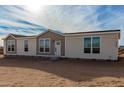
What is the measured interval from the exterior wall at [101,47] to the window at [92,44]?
268mm

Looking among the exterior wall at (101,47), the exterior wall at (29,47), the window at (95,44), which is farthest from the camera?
the exterior wall at (29,47)

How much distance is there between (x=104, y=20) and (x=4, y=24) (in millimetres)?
7751

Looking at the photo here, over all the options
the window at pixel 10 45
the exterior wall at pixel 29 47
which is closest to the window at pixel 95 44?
the exterior wall at pixel 29 47

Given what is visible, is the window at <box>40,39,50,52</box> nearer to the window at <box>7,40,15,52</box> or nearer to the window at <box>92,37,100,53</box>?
the window at <box>7,40,15,52</box>

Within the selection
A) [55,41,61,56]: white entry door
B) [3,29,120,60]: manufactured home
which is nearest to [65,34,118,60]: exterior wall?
[3,29,120,60]: manufactured home

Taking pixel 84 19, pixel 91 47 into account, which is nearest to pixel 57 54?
pixel 91 47

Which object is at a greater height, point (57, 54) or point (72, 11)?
point (72, 11)

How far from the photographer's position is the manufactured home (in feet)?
46.2

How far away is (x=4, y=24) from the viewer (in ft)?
47.5

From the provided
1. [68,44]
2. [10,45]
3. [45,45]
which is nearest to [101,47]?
[68,44]

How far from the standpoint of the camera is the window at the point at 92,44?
47.9 ft

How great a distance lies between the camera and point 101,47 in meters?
14.4

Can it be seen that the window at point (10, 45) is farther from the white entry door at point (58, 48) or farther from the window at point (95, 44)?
the window at point (95, 44)
